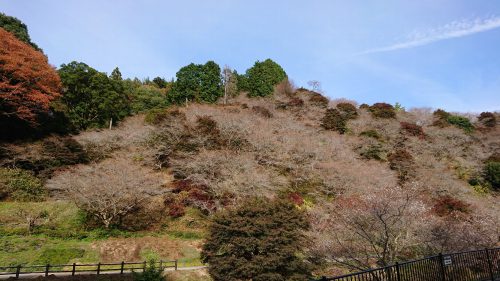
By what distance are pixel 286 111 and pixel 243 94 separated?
7.25 m

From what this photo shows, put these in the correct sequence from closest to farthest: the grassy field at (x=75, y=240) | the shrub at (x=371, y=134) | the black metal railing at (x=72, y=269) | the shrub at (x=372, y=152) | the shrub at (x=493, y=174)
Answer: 1. the black metal railing at (x=72, y=269)
2. the grassy field at (x=75, y=240)
3. the shrub at (x=493, y=174)
4. the shrub at (x=372, y=152)
5. the shrub at (x=371, y=134)

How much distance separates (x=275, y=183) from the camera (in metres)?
24.5

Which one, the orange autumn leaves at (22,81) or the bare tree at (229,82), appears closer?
the orange autumn leaves at (22,81)

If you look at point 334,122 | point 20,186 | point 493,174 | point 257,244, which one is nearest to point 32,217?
point 20,186

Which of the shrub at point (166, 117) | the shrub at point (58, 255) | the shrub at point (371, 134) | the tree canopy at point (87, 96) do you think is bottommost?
the shrub at point (58, 255)

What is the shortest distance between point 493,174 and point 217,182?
29715mm

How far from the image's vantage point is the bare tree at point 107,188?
19.9m

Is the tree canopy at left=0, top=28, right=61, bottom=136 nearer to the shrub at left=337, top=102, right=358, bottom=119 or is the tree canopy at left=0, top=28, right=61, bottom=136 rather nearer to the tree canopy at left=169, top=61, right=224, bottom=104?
the tree canopy at left=169, top=61, right=224, bottom=104

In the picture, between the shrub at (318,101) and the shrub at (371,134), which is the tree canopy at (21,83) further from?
the shrub at (371,134)

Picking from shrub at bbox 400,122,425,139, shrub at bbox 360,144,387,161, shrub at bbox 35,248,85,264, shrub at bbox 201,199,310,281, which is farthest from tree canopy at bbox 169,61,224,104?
shrub at bbox 201,199,310,281

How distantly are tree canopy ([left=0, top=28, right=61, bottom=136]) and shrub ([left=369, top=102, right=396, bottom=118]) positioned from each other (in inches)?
1467

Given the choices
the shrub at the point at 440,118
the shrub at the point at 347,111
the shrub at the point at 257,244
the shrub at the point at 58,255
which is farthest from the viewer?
the shrub at the point at 440,118

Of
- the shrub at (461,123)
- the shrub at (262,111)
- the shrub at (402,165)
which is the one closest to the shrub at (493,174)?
the shrub at (402,165)

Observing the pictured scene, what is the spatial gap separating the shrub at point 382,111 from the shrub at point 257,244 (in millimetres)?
31890
